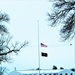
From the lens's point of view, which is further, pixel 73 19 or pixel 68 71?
pixel 68 71

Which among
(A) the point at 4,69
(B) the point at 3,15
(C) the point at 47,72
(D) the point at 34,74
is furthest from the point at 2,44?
(C) the point at 47,72

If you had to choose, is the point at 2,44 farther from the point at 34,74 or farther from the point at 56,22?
the point at 34,74

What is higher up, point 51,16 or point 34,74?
point 51,16

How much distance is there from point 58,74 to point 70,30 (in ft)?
222

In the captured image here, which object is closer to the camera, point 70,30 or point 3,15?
point 70,30

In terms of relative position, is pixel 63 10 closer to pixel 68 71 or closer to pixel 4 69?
pixel 4 69

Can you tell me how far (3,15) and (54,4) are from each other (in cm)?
1101

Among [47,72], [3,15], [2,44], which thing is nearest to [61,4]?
[3,15]

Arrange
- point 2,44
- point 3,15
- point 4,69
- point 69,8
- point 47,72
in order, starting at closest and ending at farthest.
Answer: point 69,8 < point 3,15 < point 2,44 < point 4,69 < point 47,72

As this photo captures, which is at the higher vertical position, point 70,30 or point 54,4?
point 54,4

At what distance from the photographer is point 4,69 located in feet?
209

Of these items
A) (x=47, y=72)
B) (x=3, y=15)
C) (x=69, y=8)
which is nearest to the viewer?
(x=69, y=8)

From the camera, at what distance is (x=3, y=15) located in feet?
109

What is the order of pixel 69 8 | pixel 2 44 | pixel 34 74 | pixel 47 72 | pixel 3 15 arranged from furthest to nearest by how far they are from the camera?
pixel 47 72
pixel 34 74
pixel 2 44
pixel 3 15
pixel 69 8
